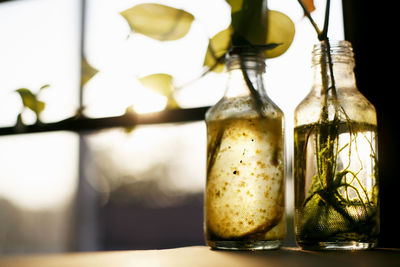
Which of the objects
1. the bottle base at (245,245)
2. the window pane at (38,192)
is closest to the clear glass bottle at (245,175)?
the bottle base at (245,245)

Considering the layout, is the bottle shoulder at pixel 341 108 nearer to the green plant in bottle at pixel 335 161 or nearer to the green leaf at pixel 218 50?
the green plant in bottle at pixel 335 161

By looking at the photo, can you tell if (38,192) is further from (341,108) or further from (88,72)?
(341,108)

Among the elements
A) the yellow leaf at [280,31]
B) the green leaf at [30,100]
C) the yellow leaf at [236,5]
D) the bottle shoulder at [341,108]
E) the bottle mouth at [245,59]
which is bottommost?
the bottle shoulder at [341,108]

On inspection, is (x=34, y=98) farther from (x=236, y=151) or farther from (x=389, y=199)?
(x=389, y=199)

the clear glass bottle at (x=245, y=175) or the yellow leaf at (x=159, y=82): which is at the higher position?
the yellow leaf at (x=159, y=82)

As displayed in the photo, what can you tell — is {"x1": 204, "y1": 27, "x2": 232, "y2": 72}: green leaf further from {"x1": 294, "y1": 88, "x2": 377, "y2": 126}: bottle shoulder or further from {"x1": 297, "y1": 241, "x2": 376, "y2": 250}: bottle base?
{"x1": 297, "y1": 241, "x2": 376, "y2": 250}: bottle base
